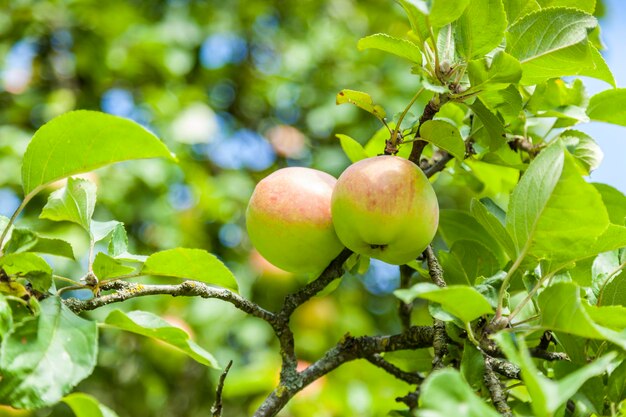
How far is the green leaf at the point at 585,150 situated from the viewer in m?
0.80

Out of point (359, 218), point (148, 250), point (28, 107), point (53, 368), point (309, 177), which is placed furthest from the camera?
point (28, 107)

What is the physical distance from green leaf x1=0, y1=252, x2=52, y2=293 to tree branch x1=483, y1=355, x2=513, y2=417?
0.37 m

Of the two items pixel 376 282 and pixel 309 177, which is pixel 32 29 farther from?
pixel 309 177

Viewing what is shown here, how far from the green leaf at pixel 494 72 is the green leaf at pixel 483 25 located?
2 cm

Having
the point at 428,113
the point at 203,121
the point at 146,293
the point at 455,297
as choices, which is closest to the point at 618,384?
the point at 455,297

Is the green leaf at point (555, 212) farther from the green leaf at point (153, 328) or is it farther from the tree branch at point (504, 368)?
the green leaf at point (153, 328)

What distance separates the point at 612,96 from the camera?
801mm

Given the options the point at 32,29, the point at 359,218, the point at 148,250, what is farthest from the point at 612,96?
the point at 32,29

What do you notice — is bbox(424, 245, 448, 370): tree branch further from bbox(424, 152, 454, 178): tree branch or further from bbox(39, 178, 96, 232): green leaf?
bbox(39, 178, 96, 232): green leaf

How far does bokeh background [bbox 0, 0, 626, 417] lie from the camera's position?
2059mm

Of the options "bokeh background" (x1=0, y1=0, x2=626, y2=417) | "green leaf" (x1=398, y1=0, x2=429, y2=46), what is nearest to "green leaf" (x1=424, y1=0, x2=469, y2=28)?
"green leaf" (x1=398, y1=0, x2=429, y2=46)

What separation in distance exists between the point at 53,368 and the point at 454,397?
0.94 feet

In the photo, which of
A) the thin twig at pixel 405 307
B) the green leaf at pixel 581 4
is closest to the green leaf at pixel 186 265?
the thin twig at pixel 405 307

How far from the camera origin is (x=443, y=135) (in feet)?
2.16
